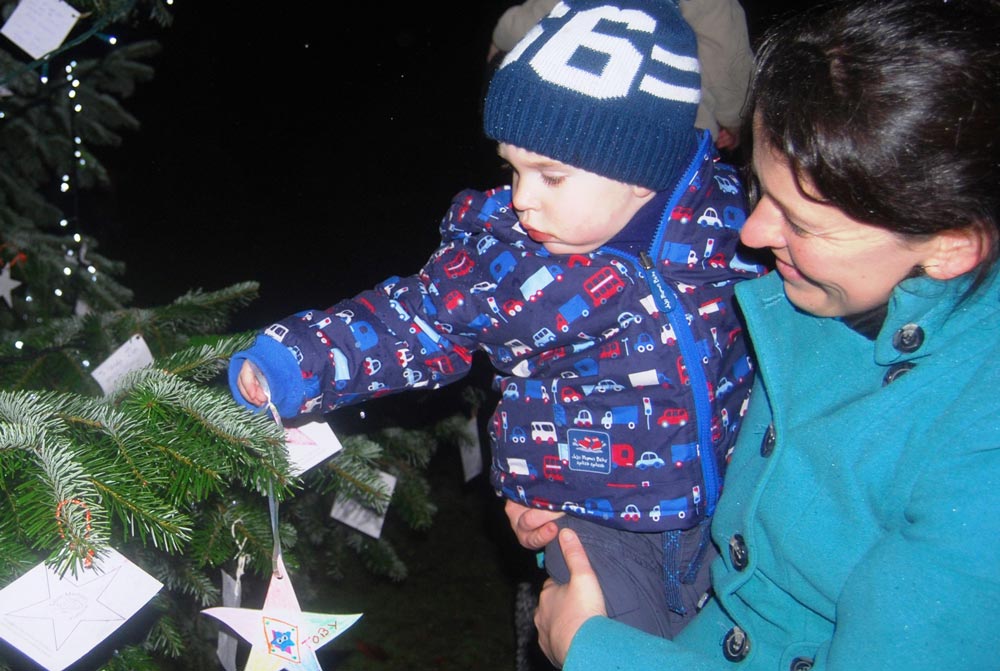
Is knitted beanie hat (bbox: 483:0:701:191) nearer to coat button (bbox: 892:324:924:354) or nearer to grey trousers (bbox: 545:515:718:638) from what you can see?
coat button (bbox: 892:324:924:354)

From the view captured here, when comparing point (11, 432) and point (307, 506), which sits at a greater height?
point (11, 432)

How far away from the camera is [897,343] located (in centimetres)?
85

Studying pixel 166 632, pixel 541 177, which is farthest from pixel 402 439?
pixel 541 177

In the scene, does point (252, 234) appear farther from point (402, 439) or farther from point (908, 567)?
point (908, 567)

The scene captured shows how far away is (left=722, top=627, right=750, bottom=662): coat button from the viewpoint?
0.99 m

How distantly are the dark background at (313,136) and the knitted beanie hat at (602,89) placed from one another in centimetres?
140

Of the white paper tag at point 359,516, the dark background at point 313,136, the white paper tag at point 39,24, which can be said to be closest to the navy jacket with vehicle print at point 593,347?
the white paper tag at point 359,516

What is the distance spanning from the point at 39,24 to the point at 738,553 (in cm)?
168

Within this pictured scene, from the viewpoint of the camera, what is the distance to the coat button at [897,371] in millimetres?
854

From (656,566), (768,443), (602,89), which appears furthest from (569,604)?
(602,89)

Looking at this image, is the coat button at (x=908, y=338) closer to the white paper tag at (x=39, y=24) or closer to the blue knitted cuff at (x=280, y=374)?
the blue knitted cuff at (x=280, y=374)

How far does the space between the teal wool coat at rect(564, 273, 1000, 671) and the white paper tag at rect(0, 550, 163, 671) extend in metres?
0.55

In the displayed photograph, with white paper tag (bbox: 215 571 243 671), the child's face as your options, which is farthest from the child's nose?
white paper tag (bbox: 215 571 243 671)

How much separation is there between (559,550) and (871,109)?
82 cm
